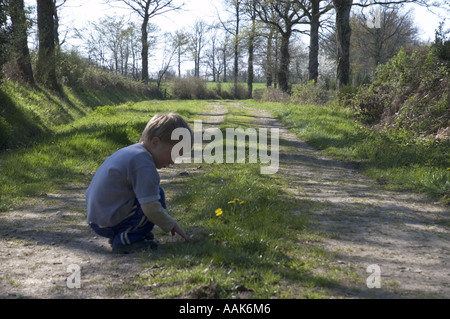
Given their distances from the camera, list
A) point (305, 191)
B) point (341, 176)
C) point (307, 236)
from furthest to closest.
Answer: point (341, 176) → point (305, 191) → point (307, 236)

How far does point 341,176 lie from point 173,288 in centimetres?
484

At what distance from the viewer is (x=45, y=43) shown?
1473 cm

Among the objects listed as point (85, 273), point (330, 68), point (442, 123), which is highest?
point (330, 68)

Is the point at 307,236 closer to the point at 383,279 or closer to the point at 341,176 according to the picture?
the point at 383,279

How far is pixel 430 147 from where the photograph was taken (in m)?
8.07

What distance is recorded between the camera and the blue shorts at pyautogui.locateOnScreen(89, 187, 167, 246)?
11.6 feet

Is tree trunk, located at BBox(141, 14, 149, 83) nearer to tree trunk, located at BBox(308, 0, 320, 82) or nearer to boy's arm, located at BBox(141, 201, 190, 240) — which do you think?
tree trunk, located at BBox(308, 0, 320, 82)

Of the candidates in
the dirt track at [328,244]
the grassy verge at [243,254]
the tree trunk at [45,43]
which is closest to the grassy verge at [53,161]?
the dirt track at [328,244]

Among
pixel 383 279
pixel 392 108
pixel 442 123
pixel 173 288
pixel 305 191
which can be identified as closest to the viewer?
pixel 173 288

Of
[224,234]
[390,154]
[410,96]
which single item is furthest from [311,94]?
[224,234]

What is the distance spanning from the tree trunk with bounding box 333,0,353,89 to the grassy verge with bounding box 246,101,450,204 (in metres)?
4.80

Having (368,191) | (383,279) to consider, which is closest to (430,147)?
(368,191)

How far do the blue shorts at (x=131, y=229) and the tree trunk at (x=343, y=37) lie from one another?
1424 cm

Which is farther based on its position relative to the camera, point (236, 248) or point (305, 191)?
point (305, 191)
